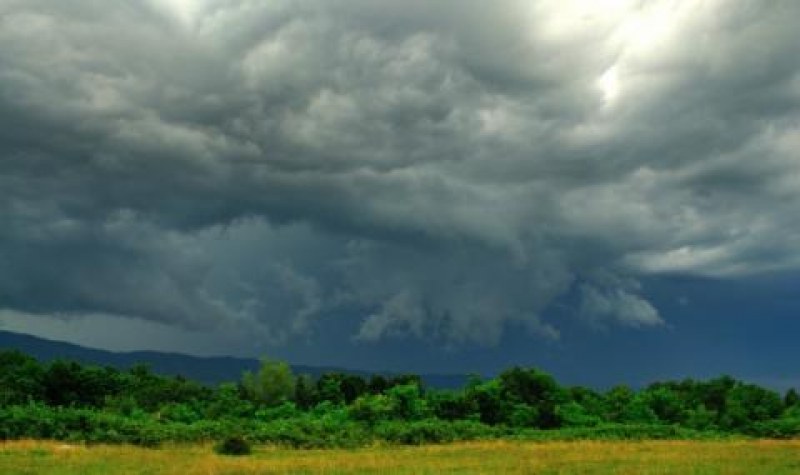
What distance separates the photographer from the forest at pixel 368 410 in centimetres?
6241

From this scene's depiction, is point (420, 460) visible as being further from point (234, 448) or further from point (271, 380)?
point (271, 380)

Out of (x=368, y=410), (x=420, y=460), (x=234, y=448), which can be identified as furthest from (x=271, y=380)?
(x=420, y=460)

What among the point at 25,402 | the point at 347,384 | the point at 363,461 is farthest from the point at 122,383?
the point at 363,461

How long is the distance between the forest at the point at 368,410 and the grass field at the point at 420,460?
6.24 metres

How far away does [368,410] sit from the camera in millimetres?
76438

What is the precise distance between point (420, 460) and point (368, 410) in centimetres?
3052

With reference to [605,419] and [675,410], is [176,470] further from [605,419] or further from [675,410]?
[675,410]

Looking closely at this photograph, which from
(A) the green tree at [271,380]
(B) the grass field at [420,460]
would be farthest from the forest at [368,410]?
(B) the grass field at [420,460]

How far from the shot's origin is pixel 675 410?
94625mm

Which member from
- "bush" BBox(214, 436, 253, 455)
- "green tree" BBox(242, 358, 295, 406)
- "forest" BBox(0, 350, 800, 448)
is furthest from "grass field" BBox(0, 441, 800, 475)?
"green tree" BBox(242, 358, 295, 406)

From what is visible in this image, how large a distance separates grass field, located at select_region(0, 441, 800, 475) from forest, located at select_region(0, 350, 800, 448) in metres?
6.24

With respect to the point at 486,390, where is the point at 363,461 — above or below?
below

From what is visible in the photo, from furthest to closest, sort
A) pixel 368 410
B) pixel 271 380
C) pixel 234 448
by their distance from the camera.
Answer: pixel 271 380 → pixel 368 410 → pixel 234 448

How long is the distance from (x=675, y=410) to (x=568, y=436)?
31.6 meters
